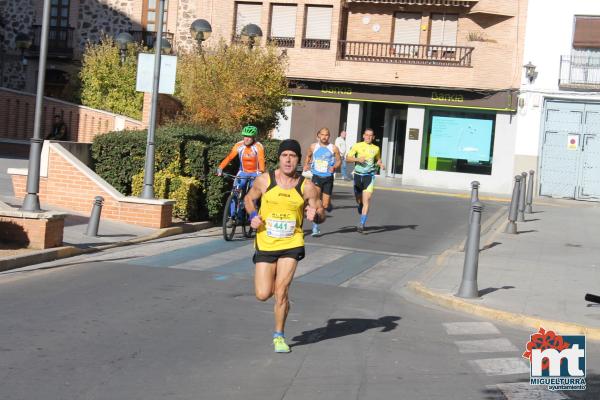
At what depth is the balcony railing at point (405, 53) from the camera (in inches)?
1457

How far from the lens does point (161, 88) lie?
1856cm

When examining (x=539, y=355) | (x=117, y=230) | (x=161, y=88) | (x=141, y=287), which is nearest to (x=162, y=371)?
(x=539, y=355)

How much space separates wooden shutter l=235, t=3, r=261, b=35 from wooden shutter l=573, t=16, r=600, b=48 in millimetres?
11880

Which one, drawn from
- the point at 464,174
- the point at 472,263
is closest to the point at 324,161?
the point at 472,263

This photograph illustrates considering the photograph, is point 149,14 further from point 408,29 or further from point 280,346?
point 280,346

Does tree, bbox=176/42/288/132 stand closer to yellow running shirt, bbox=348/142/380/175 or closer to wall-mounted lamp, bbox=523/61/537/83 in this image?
yellow running shirt, bbox=348/142/380/175

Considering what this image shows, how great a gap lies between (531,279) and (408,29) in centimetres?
2573

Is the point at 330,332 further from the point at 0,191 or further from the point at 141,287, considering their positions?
the point at 0,191

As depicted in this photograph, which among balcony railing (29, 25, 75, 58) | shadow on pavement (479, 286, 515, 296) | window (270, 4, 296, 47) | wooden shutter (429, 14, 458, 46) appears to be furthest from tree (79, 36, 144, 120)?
shadow on pavement (479, 286, 515, 296)

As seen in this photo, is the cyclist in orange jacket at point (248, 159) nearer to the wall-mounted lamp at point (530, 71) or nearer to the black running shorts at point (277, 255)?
the black running shorts at point (277, 255)

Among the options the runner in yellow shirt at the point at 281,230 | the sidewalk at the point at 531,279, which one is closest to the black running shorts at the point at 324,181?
the sidewalk at the point at 531,279

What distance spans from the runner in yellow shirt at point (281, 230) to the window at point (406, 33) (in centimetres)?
3004

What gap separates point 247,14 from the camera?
38.9 m

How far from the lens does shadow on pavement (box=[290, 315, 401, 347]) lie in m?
9.03
